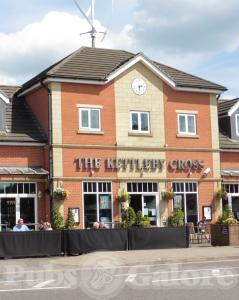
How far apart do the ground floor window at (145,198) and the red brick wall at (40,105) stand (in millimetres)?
4996

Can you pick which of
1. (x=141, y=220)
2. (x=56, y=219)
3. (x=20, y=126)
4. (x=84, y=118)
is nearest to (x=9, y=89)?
(x=20, y=126)

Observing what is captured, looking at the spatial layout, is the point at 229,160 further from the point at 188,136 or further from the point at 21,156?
the point at 21,156

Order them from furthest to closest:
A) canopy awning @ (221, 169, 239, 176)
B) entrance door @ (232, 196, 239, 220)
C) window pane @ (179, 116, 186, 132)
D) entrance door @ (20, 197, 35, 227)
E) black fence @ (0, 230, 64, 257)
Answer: entrance door @ (232, 196, 239, 220) < canopy awning @ (221, 169, 239, 176) < window pane @ (179, 116, 186, 132) < entrance door @ (20, 197, 35, 227) < black fence @ (0, 230, 64, 257)

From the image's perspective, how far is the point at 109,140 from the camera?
30.8 m

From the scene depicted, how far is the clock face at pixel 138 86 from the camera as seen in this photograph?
31844 mm

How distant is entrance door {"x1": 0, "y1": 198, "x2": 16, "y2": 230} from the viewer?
93.7 feet

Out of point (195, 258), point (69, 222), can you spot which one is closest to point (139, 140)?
point (69, 222)

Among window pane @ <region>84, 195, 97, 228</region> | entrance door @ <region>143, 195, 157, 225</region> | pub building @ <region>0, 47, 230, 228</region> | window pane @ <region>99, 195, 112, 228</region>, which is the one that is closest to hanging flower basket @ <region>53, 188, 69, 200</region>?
pub building @ <region>0, 47, 230, 228</region>

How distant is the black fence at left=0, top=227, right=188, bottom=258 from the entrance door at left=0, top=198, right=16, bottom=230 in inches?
258

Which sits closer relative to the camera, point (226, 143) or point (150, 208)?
point (150, 208)

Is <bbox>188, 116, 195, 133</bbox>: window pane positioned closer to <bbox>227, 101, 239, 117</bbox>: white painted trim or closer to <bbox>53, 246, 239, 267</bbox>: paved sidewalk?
<bbox>227, 101, 239, 117</bbox>: white painted trim

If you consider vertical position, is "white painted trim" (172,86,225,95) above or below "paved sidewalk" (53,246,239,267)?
above

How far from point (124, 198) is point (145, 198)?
1597mm

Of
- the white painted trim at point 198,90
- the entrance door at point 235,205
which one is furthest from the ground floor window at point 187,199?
the white painted trim at point 198,90
